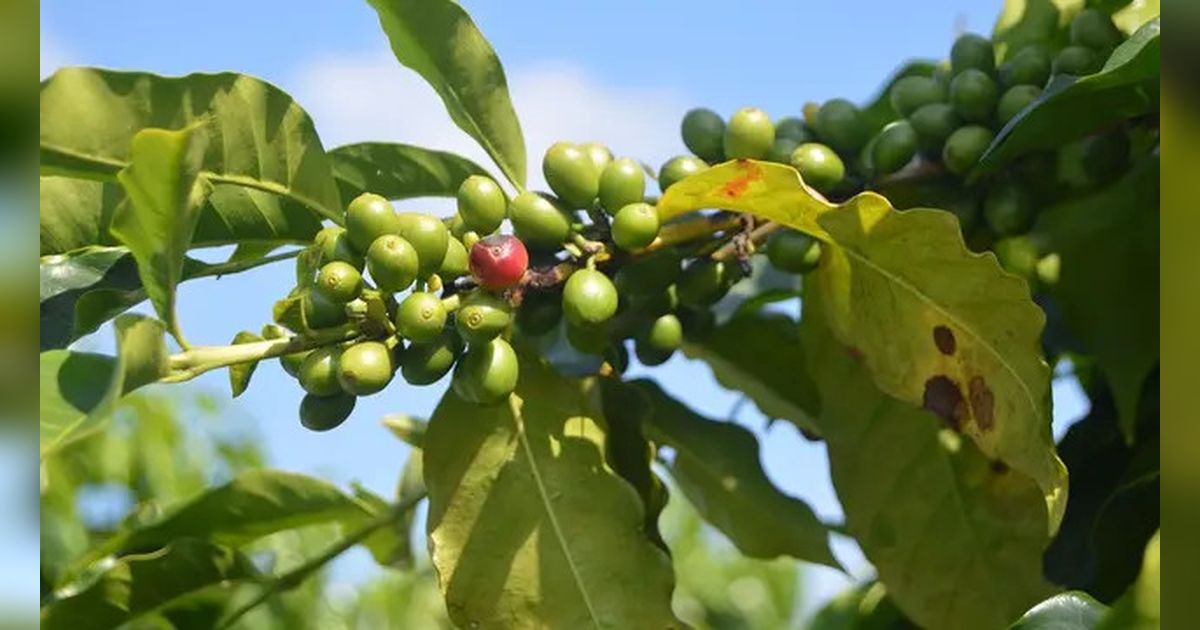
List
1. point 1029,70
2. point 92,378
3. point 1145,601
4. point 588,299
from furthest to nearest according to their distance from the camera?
point 1029,70
point 588,299
point 92,378
point 1145,601

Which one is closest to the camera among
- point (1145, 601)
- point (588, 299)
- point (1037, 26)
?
point (1145, 601)

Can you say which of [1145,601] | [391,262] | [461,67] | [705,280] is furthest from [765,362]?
[1145,601]

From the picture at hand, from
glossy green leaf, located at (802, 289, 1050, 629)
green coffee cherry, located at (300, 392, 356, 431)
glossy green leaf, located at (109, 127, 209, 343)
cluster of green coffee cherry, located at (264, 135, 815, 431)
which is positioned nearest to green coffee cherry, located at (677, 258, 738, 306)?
cluster of green coffee cherry, located at (264, 135, 815, 431)

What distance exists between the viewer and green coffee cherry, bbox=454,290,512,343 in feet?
3.20

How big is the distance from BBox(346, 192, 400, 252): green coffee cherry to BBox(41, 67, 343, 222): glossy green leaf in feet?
0.30

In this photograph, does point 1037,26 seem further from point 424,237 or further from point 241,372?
point 241,372

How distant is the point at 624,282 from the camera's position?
112 cm

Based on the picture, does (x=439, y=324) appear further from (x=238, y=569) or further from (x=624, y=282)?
(x=238, y=569)

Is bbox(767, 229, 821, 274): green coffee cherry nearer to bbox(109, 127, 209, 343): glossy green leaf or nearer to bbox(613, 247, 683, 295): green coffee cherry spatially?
bbox(613, 247, 683, 295): green coffee cherry

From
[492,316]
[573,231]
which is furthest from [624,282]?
[492,316]

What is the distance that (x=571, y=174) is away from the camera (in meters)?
1.08

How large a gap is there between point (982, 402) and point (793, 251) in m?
0.20

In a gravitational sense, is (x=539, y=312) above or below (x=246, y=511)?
above

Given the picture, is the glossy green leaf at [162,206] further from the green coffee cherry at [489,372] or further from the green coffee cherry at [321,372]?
the green coffee cherry at [489,372]
